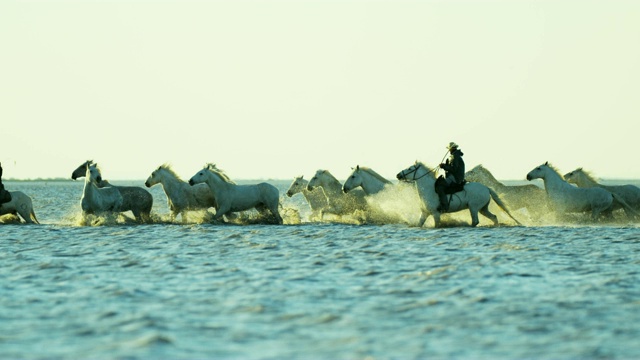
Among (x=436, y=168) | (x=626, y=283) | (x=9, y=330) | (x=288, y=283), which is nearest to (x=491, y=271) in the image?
(x=626, y=283)

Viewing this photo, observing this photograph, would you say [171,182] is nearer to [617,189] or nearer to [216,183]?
[216,183]

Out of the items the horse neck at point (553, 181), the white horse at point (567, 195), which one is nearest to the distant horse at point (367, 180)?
the white horse at point (567, 195)

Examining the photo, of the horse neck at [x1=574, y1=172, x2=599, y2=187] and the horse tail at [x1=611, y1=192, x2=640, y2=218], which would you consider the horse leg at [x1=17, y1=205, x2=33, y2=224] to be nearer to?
the horse neck at [x1=574, y1=172, x2=599, y2=187]

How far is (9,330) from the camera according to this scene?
1120 centimetres

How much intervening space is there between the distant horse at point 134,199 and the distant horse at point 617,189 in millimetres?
12961

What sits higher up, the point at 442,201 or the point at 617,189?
the point at 617,189

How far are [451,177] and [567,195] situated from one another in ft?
13.1

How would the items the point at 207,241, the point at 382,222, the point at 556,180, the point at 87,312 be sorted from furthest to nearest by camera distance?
the point at 382,222 < the point at 556,180 < the point at 207,241 < the point at 87,312

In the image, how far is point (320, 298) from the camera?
43.9 ft

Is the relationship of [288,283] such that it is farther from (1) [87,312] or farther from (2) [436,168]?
(2) [436,168]

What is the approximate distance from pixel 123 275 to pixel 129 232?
9879 millimetres

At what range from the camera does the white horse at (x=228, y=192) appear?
28.1 m

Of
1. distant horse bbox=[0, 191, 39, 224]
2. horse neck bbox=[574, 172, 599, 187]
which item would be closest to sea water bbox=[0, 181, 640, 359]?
distant horse bbox=[0, 191, 39, 224]

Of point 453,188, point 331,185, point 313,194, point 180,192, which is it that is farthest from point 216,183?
point 453,188
